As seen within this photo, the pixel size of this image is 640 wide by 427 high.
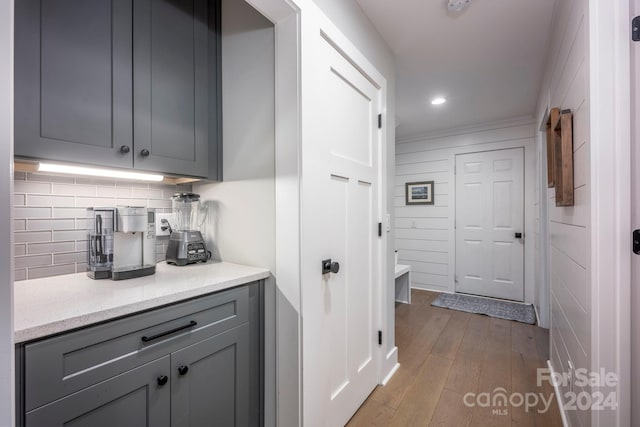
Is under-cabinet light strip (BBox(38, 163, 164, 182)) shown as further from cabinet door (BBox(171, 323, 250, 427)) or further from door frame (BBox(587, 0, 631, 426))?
door frame (BBox(587, 0, 631, 426))

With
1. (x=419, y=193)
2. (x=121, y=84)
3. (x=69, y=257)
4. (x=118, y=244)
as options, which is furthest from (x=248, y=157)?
(x=419, y=193)

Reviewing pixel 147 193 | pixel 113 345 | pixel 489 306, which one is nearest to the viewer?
pixel 113 345

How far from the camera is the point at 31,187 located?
114 cm

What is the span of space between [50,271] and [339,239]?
1298 mm

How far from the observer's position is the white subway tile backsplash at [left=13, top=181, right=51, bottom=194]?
111cm

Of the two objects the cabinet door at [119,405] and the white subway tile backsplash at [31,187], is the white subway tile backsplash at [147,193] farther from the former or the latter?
the cabinet door at [119,405]

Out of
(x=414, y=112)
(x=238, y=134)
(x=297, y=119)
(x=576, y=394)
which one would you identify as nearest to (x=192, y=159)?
(x=238, y=134)

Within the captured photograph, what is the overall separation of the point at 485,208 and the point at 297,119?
3.63m

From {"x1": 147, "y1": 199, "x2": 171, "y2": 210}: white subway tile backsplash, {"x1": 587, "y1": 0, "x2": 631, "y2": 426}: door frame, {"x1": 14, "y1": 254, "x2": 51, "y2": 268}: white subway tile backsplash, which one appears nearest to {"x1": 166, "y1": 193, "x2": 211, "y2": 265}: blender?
{"x1": 147, "y1": 199, "x2": 171, "y2": 210}: white subway tile backsplash

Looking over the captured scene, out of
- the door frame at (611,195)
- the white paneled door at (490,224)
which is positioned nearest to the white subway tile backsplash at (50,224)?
the door frame at (611,195)

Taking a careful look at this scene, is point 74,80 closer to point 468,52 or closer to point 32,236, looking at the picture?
point 32,236

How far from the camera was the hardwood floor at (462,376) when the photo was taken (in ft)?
5.38

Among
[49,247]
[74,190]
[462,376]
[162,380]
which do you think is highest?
[74,190]

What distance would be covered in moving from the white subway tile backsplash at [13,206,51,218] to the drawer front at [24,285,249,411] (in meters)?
0.72
